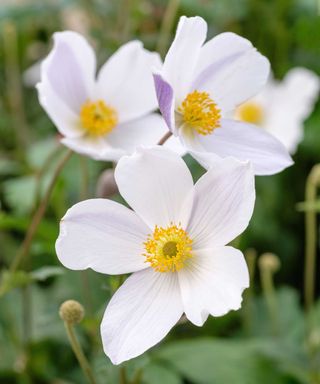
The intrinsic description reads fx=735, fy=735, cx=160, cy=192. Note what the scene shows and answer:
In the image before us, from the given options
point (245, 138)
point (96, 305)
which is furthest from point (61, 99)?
point (96, 305)

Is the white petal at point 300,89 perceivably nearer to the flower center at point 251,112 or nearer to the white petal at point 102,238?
the flower center at point 251,112

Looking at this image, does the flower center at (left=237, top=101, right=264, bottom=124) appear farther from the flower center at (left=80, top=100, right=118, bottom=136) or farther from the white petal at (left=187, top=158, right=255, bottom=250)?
the white petal at (left=187, top=158, right=255, bottom=250)

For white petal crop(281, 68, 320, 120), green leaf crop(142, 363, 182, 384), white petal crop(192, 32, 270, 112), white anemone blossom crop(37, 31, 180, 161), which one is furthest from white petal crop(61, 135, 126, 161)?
white petal crop(281, 68, 320, 120)

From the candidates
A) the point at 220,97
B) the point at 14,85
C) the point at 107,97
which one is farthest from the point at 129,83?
the point at 14,85

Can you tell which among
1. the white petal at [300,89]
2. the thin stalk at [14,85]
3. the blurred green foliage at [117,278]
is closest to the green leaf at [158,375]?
the blurred green foliage at [117,278]

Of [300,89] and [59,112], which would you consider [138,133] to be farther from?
[300,89]

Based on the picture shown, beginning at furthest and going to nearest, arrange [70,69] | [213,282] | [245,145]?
1. [70,69]
2. [245,145]
3. [213,282]

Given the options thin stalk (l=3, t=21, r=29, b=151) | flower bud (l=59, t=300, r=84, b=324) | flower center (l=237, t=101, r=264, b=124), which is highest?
flower bud (l=59, t=300, r=84, b=324)
